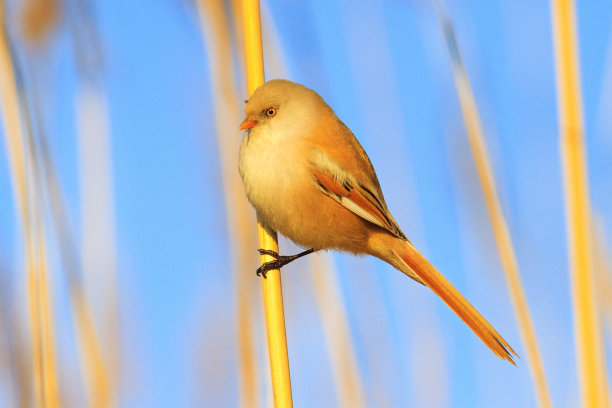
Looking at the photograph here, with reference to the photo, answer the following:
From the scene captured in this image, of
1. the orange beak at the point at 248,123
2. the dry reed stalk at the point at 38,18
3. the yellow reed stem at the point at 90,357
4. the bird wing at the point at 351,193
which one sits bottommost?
the yellow reed stem at the point at 90,357

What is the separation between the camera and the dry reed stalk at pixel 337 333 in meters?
1.78

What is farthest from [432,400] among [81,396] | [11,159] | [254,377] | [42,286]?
[11,159]

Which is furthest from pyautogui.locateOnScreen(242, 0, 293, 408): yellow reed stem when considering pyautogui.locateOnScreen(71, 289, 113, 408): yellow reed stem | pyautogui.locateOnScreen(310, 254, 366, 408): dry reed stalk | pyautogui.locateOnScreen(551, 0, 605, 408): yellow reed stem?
pyautogui.locateOnScreen(551, 0, 605, 408): yellow reed stem

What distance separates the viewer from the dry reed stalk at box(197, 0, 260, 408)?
1.73m

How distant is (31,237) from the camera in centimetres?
165

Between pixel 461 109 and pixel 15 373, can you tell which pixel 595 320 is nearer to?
pixel 461 109

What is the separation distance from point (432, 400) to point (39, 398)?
1.10 m

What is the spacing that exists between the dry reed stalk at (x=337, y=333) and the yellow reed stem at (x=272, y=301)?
0.48 metres

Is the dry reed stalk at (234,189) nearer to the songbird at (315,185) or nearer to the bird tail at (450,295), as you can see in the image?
the songbird at (315,185)

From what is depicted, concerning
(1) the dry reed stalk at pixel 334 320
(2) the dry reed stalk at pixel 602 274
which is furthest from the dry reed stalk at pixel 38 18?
(2) the dry reed stalk at pixel 602 274

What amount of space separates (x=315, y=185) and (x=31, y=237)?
0.78 meters

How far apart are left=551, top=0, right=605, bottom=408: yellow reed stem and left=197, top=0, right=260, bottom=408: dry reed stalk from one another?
33.1 inches

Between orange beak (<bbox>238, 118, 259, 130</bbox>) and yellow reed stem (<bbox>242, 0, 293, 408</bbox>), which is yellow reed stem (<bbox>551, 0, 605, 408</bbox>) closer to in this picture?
yellow reed stem (<bbox>242, 0, 293, 408</bbox>)

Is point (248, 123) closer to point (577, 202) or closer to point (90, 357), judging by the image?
point (90, 357)
